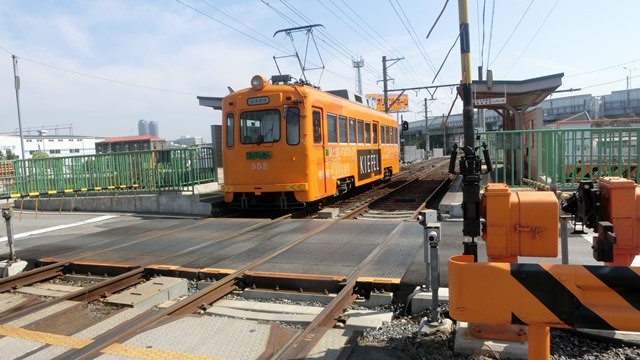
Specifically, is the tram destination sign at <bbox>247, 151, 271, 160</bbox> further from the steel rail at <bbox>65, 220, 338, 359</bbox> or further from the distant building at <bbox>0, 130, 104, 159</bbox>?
the distant building at <bbox>0, 130, 104, 159</bbox>

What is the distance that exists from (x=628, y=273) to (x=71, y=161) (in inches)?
614

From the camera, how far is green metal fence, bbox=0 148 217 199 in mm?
13500

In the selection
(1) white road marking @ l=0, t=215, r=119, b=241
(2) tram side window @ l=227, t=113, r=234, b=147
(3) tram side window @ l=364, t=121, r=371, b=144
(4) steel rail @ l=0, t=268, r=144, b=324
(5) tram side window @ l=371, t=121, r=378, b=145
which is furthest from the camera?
(5) tram side window @ l=371, t=121, r=378, b=145

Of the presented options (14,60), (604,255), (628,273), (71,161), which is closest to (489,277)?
(628,273)

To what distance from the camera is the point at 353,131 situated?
14.1 meters

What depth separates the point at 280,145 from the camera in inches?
438

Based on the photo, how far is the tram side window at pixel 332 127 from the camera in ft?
39.8

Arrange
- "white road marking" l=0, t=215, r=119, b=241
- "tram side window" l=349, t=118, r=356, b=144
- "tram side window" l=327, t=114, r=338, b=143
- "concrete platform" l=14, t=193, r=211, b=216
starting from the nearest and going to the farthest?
"white road marking" l=0, t=215, r=119, b=241
"tram side window" l=327, t=114, r=338, b=143
"concrete platform" l=14, t=193, r=211, b=216
"tram side window" l=349, t=118, r=356, b=144

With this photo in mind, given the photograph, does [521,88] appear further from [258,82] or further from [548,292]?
[548,292]

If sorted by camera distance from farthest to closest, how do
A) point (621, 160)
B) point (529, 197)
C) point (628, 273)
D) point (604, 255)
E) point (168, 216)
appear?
point (168, 216)
point (621, 160)
point (529, 197)
point (604, 255)
point (628, 273)

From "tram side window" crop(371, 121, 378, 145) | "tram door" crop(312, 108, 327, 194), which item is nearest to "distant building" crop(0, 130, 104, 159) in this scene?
"tram side window" crop(371, 121, 378, 145)

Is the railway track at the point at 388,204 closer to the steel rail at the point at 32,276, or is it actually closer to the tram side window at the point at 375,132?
the tram side window at the point at 375,132

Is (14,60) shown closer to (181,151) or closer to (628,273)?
(181,151)

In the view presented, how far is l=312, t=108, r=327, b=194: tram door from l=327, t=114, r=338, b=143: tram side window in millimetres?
530
